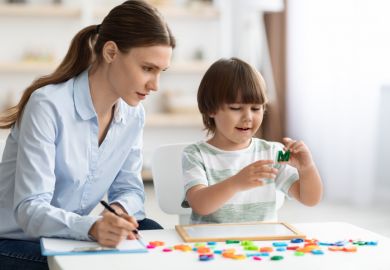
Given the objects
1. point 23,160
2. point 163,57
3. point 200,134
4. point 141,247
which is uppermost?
point 163,57

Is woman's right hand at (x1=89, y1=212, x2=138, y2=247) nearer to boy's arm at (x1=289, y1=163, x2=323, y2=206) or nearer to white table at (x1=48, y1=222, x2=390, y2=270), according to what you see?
white table at (x1=48, y1=222, x2=390, y2=270)

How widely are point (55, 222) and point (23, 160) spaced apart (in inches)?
8.8

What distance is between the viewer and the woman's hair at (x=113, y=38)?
1806 millimetres

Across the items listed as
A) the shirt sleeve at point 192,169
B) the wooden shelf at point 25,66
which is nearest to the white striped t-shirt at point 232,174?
the shirt sleeve at point 192,169

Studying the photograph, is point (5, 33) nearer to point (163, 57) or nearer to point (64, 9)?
point (64, 9)

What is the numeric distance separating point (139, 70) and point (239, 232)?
51 centimetres

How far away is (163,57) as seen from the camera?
181 centimetres

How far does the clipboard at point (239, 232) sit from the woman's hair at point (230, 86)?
0.43 meters

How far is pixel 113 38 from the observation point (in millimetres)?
1846

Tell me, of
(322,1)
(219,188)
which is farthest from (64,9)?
(219,188)

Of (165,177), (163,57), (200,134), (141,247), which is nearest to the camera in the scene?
(141,247)

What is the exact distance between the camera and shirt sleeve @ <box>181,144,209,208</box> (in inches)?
72.4

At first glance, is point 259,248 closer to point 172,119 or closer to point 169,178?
point 169,178

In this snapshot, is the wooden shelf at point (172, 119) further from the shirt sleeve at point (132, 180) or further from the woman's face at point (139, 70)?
the woman's face at point (139, 70)
